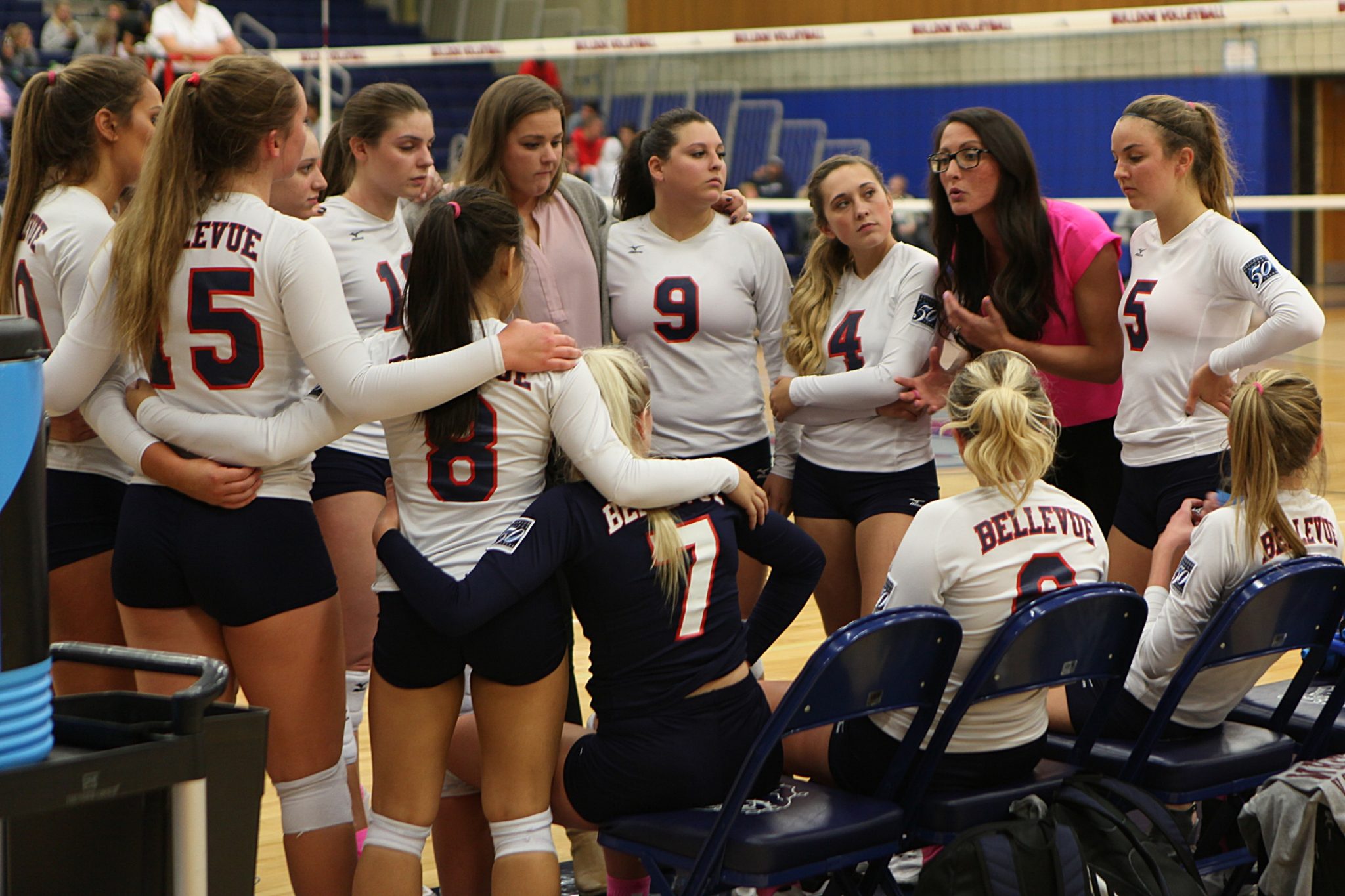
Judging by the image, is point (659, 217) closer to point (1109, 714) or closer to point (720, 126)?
point (1109, 714)

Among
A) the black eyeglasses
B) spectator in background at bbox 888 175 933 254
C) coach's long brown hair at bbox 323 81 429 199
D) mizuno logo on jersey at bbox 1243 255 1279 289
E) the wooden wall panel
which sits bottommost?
mizuno logo on jersey at bbox 1243 255 1279 289

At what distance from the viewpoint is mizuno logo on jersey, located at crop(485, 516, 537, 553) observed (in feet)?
7.73

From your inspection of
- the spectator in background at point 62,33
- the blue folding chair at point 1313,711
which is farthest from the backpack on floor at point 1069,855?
the spectator in background at point 62,33

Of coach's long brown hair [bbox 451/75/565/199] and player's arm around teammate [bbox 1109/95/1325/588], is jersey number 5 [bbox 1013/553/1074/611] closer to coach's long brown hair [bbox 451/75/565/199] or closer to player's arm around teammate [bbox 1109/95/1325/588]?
player's arm around teammate [bbox 1109/95/1325/588]

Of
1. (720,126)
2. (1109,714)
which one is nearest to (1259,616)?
(1109,714)

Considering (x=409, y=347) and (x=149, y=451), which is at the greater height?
(x=409, y=347)

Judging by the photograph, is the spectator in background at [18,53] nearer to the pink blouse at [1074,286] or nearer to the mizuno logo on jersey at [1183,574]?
the pink blouse at [1074,286]

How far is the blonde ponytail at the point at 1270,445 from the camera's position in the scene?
8.97 ft

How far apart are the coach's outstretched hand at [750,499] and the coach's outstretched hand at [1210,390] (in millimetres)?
1250

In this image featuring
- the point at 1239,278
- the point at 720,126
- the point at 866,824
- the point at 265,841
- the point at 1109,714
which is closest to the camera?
the point at 866,824

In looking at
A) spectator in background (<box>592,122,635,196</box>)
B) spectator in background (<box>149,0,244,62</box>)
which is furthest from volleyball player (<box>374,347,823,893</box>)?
spectator in background (<box>592,122,635,196</box>)

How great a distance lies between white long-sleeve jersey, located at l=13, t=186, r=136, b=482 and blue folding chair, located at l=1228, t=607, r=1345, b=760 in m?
2.41

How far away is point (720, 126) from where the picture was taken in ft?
59.0

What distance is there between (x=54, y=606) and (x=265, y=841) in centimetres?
100
